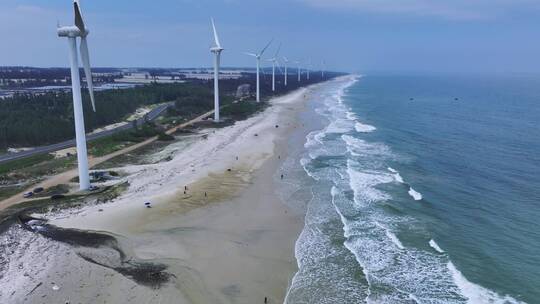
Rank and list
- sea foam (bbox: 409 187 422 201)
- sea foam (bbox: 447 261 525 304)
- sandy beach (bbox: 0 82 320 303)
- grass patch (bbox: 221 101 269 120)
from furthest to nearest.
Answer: grass patch (bbox: 221 101 269 120)
sea foam (bbox: 409 187 422 201)
sandy beach (bbox: 0 82 320 303)
sea foam (bbox: 447 261 525 304)

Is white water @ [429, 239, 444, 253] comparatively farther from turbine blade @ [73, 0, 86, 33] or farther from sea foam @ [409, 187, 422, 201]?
turbine blade @ [73, 0, 86, 33]

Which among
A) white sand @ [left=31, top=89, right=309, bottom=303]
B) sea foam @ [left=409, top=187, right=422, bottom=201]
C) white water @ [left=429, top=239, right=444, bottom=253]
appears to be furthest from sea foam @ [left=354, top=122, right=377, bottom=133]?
white water @ [left=429, top=239, right=444, bottom=253]

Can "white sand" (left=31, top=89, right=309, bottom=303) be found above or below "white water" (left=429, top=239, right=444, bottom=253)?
above

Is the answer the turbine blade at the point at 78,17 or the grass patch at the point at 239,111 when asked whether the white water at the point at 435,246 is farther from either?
the grass patch at the point at 239,111

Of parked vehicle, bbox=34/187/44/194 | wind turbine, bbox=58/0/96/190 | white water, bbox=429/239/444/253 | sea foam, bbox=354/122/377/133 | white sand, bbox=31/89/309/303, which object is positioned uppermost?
wind turbine, bbox=58/0/96/190

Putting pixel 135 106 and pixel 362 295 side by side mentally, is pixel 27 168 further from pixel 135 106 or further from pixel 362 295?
pixel 135 106

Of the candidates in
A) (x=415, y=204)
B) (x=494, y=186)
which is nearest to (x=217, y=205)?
(x=415, y=204)

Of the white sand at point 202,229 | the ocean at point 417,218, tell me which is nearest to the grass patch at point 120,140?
the white sand at point 202,229
